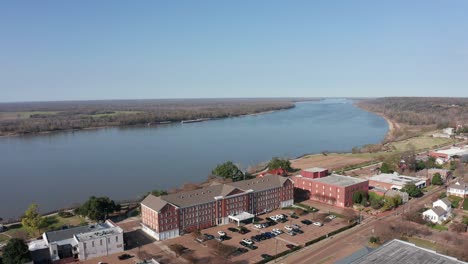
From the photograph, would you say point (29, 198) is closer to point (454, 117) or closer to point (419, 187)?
point (419, 187)

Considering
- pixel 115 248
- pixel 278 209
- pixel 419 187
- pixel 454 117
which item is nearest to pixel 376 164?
pixel 419 187

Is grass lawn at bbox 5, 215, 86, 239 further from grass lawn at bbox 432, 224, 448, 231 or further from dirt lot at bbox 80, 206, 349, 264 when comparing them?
grass lawn at bbox 432, 224, 448, 231

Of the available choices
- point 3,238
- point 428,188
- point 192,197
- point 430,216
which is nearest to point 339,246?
point 430,216

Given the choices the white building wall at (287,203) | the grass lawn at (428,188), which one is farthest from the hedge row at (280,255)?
the grass lawn at (428,188)

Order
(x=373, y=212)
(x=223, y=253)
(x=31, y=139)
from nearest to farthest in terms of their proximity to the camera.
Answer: (x=223, y=253) → (x=373, y=212) → (x=31, y=139)

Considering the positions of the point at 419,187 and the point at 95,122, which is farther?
the point at 95,122

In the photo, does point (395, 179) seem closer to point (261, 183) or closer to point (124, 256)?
point (261, 183)
